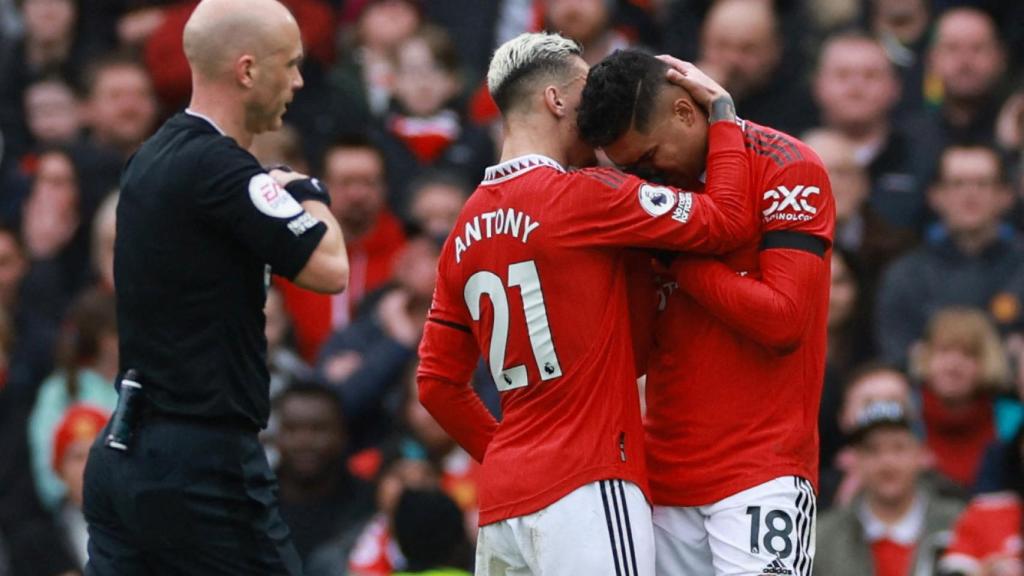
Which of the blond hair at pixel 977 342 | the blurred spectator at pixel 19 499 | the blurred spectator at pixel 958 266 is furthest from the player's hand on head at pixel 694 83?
the blurred spectator at pixel 19 499

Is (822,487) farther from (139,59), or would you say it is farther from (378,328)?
(139,59)

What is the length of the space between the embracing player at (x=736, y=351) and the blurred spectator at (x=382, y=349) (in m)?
4.44

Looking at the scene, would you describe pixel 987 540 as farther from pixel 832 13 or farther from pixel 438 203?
pixel 832 13

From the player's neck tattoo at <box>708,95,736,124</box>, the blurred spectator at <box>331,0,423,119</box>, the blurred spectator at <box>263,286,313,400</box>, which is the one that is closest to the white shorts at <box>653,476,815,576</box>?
the player's neck tattoo at <box>708,95,736,124</box>

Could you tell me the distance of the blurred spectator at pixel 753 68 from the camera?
11727 mm

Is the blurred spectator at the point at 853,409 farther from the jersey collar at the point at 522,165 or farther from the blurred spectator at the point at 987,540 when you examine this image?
the jersey collar at the point at 522,165

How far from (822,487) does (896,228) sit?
5.80ft

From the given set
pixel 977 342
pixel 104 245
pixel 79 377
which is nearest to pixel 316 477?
pixel 79 377

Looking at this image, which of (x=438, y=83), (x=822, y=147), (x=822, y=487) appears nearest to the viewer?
(x=822, y=487)

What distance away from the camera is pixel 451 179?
38.2 ft

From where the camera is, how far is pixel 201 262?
6.27m

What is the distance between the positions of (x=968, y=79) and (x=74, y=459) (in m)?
5.17

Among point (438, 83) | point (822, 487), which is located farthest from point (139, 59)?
point (822, 487)

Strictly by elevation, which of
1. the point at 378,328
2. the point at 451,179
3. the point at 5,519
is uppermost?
the point at 451,179
